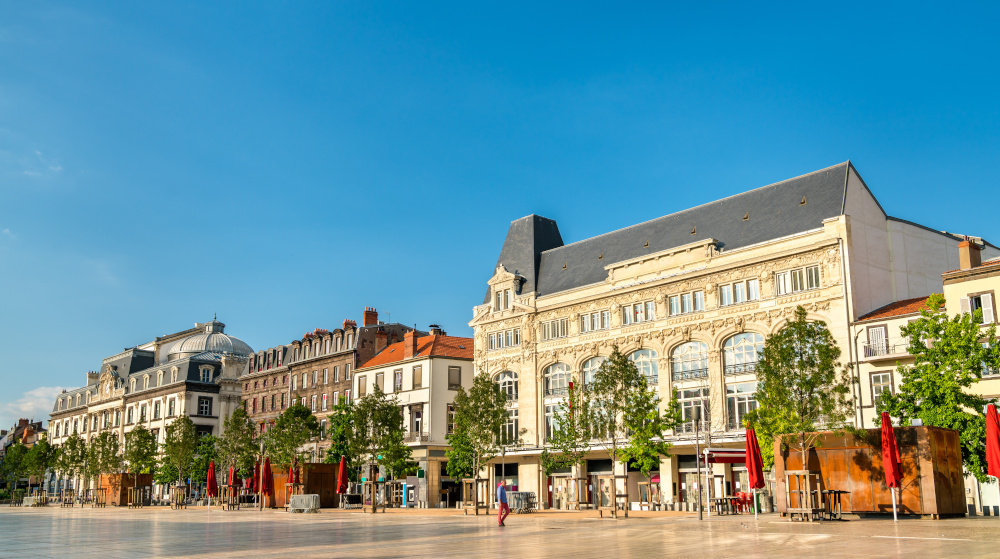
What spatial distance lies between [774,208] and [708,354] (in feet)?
32.1

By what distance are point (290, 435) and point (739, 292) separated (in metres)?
30.6

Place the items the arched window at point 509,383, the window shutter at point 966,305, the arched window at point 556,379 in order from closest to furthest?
the window shutter at point 966,305 < the arched window at point 556,379 < the arched window at point 509,383

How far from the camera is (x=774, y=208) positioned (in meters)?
53.0

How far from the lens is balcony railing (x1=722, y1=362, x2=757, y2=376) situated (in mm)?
49812

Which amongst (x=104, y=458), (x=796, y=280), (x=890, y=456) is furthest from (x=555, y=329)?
(x=104, y=458)

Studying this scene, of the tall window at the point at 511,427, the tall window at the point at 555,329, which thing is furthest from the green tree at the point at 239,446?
the tall window at the point at 555,329

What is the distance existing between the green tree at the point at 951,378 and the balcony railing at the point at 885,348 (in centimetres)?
816

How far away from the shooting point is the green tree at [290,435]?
59031mm

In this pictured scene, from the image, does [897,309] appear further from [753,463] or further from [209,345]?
[209,345]

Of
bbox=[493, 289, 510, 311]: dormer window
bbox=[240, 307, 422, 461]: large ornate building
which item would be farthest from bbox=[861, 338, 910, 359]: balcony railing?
bbox=[240, 307, 422, 461]: large ornate building

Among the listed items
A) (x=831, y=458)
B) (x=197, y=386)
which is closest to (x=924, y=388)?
(x=831, y=458)

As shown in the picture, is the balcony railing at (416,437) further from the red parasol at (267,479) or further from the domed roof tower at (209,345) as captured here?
the domed roof tower at (209,345)

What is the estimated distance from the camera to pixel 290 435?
Answer: 193ft

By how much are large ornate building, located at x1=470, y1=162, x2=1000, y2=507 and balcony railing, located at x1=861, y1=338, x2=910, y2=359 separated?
0.83 meters
